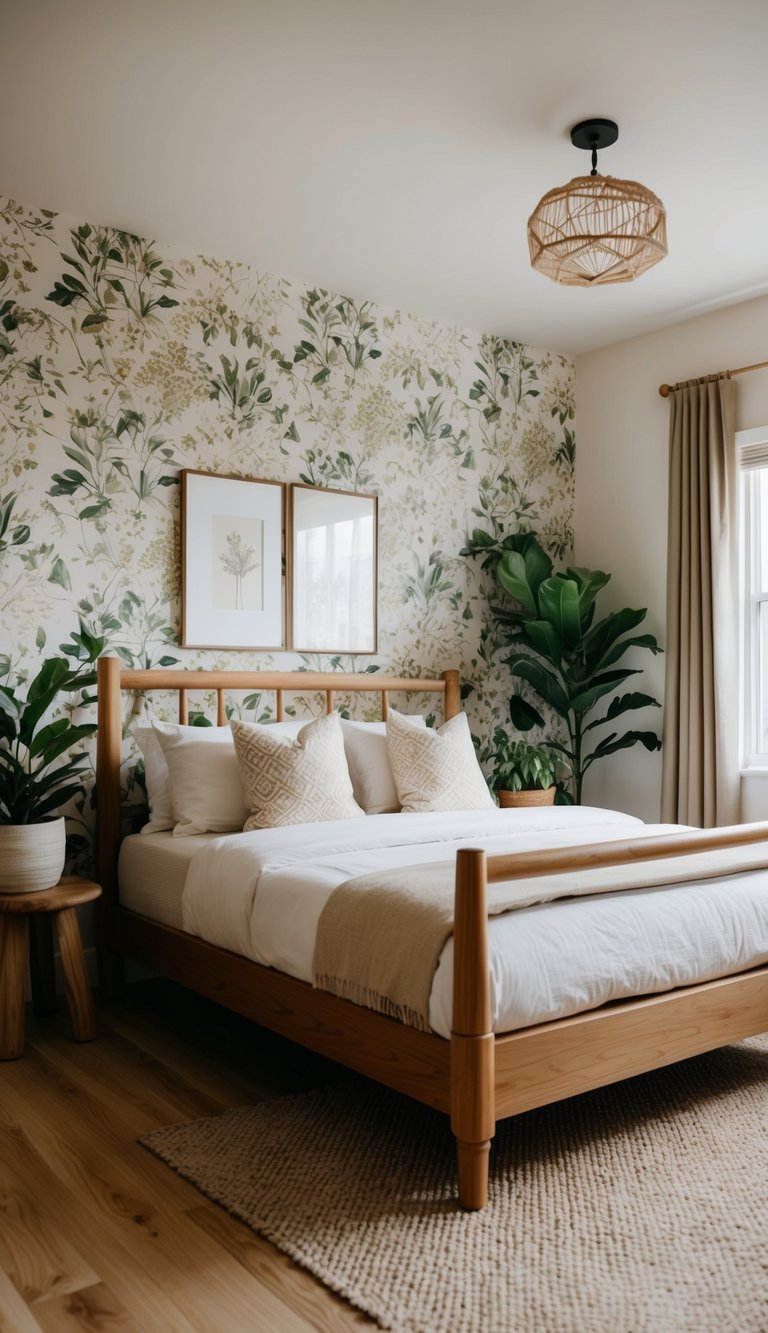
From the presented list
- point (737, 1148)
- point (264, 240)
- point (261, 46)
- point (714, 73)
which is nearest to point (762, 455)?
point (714, 73)

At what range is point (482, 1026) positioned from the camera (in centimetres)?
193

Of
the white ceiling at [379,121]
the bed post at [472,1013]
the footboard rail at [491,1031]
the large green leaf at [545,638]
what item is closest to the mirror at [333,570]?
the large green leaf at [545,638]

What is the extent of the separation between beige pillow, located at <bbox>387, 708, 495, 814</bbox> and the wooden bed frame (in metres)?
1.04

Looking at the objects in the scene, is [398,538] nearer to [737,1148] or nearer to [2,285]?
[2,285]

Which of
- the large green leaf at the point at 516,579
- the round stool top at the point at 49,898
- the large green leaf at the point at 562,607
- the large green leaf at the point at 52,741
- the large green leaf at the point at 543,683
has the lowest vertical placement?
the round stool top at the point at 49,898

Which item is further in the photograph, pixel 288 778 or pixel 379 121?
pixel 288 778

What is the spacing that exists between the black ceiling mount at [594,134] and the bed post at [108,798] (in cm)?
220

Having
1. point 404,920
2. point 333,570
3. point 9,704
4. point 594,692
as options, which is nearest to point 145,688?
point 9,704

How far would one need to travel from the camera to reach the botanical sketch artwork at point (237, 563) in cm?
395

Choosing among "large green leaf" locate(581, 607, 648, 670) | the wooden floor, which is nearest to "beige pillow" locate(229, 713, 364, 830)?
the wooden floor

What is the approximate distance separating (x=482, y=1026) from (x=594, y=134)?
2.52m

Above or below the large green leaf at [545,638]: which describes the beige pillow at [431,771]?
below

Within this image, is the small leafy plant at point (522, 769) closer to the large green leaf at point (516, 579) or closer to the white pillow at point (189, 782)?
the large green leaf at point (516, 579)

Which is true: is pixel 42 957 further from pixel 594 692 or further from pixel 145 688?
pixel 594 692
